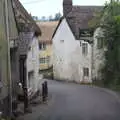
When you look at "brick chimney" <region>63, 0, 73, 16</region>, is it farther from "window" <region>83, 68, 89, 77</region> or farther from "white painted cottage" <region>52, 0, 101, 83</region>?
"window" <region>83, 68, 89, 77</region>

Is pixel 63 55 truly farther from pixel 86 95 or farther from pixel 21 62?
pixel 21 62

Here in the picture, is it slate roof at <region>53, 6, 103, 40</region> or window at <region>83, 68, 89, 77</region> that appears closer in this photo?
window at <region>83, 68, 89, 77</region>

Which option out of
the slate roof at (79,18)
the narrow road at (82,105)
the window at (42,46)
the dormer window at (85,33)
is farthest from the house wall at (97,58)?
the window at (42,46)

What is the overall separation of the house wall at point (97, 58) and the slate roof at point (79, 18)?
336cm

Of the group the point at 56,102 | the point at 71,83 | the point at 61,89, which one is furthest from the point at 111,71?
the point at 56,102

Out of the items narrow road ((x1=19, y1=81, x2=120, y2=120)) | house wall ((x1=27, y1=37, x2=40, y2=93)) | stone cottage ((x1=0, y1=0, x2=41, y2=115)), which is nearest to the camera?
stone cottage ((x1=0, y1=0, x2=41, y2=115))

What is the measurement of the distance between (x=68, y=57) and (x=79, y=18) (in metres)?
5.62

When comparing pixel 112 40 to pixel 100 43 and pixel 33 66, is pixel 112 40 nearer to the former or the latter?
pixel 100 43

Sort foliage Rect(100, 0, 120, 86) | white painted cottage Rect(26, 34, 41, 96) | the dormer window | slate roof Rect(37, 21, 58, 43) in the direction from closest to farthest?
white painted cottage Rect(26, 34, 41, 96) → foliage Rect(100, 0, 120, 86) → the dormer window → slate roof Rect(37, 21, 58, 43)

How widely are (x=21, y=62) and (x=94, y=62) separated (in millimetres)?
20052

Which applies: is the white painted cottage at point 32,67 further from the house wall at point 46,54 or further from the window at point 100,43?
the house wall at point 46,54

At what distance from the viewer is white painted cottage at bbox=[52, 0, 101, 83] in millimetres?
54219

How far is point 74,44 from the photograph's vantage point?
56.5 meters

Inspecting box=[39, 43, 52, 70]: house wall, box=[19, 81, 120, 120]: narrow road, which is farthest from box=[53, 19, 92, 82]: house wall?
box=[39, 43, 52, 70]: house wall
